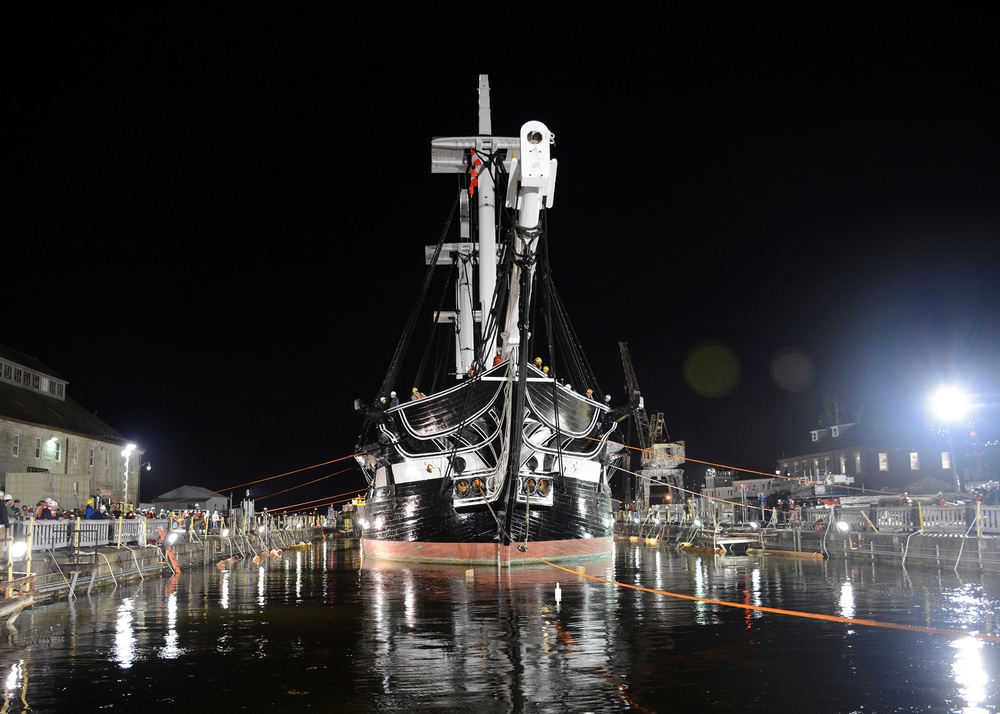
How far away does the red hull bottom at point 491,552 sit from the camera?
82.6 ft

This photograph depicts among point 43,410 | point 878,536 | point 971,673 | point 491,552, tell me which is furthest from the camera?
point 43,410

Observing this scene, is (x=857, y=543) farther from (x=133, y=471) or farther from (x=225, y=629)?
(x=133, y=471)

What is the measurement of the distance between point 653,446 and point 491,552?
69.3 metres

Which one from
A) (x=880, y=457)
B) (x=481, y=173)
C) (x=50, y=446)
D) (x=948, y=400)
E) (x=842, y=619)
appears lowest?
(x=842, y=619)

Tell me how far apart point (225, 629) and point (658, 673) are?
7027 millimetres

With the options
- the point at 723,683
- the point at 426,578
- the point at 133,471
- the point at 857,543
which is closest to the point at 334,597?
the point at 426,578

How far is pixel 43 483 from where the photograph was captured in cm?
3603

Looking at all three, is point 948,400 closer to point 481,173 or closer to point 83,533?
point 481,173

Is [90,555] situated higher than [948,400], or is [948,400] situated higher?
[948,400]

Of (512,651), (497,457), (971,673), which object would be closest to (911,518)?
(497,457)

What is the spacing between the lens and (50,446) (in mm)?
40844

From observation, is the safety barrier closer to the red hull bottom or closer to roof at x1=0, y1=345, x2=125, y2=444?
the red hull bottom

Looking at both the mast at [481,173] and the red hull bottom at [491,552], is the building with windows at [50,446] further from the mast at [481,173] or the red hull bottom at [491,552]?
the mast at [481,173]

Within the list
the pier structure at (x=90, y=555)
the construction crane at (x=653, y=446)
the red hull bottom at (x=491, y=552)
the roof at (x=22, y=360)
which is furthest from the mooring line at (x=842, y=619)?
the construction crane at (x=653, y=446)
